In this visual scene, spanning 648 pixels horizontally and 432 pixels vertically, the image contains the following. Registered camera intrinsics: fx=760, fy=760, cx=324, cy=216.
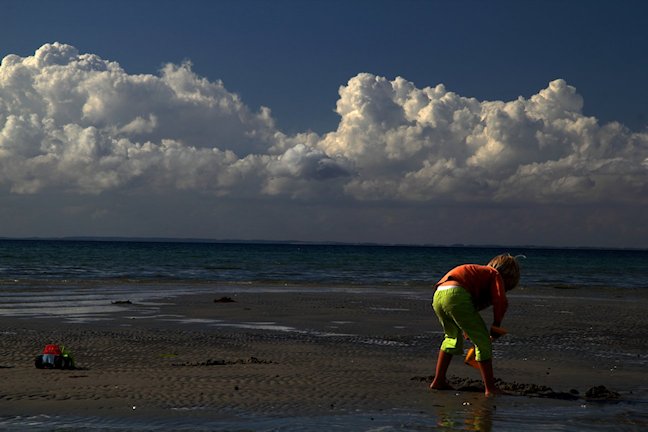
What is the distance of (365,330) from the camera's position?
16.9m

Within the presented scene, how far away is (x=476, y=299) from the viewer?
8.72m

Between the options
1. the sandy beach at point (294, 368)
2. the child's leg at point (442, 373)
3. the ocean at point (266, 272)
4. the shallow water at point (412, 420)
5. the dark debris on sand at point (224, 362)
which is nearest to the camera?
the shallow water at point (412, 420)

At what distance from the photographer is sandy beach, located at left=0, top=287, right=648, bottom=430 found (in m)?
7.91

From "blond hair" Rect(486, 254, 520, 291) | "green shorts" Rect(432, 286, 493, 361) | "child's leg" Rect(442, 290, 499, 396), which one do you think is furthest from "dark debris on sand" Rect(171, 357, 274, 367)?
"blond hair" Rect(486, 254, 520, 291)

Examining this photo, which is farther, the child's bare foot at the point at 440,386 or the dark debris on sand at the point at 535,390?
the child's bare foot at the point at 440,386

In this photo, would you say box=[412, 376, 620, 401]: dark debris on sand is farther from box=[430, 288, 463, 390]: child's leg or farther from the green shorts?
the green shorts

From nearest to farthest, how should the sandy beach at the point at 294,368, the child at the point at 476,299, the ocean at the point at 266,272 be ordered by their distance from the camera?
1. the sandy beach at the point at 294,368
2. the child at the point at 476,299
3. the ocean at the point at 266,272

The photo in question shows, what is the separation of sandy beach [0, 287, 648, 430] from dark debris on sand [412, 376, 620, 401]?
0.02m

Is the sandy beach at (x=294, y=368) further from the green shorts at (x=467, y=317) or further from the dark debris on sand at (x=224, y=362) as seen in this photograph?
the green shorts at (x=467, y=317)

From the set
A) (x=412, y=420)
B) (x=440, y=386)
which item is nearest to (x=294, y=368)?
(x=440, y=386)

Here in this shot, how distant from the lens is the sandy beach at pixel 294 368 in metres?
7.91

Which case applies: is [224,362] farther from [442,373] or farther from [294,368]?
[442,373]

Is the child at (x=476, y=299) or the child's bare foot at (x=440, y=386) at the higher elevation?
the child at (x=476, y=299)

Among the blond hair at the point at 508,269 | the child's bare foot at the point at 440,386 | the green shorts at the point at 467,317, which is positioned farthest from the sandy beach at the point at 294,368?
the blond hair at the point at 508,269
